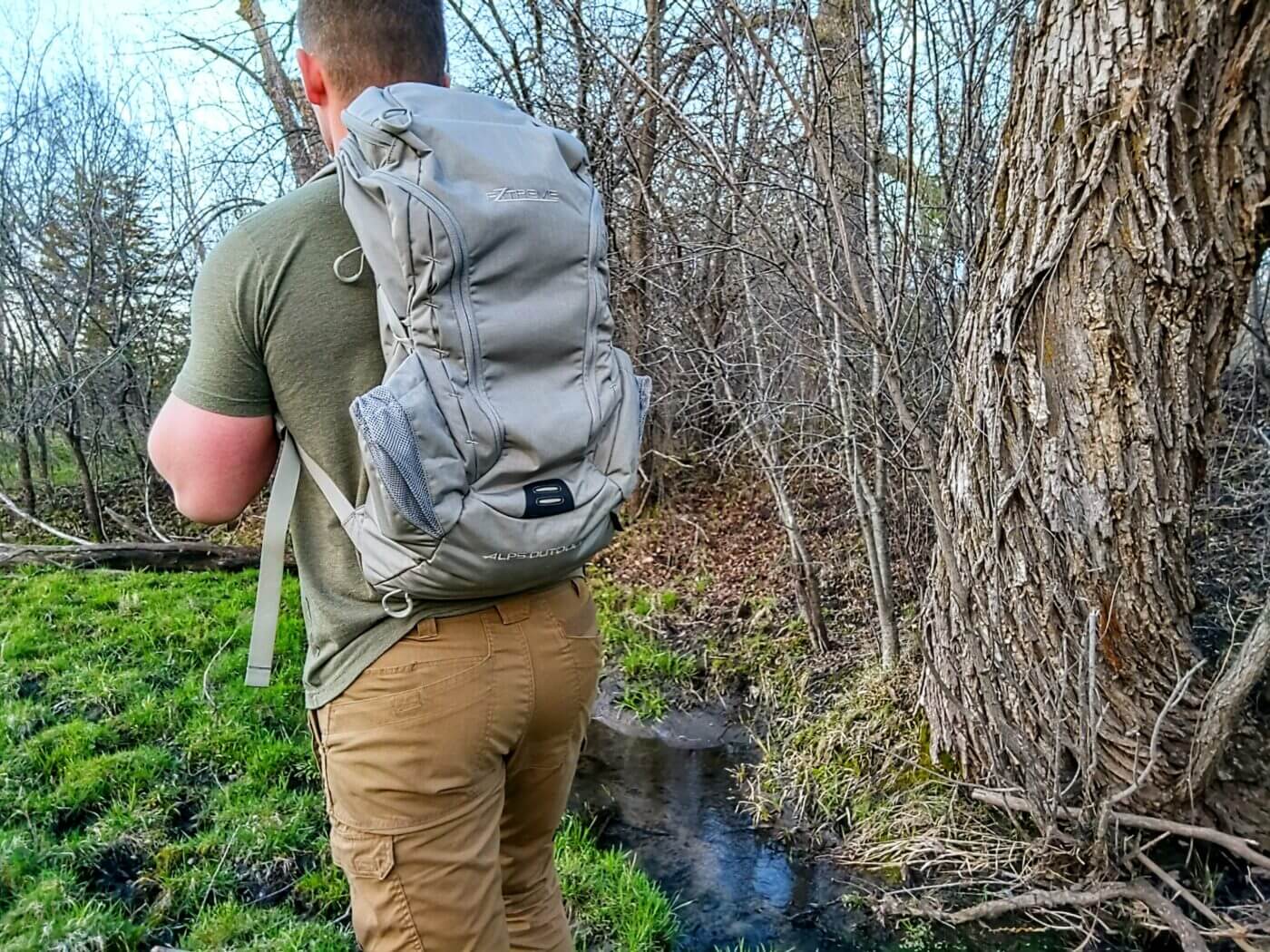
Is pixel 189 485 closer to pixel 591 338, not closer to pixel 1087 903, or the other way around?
pixel 591 338

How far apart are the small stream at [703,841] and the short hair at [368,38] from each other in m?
2.69

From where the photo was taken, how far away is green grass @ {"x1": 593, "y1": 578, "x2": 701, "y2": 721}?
15.2ft

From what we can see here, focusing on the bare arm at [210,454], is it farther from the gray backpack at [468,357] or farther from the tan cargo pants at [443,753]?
the tan cargo pants at [443,753]

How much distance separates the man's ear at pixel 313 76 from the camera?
1.36 m

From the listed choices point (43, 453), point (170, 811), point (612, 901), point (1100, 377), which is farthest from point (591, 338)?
point (43, 453)

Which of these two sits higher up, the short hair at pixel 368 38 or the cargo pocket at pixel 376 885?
the short hair at pixel 368 38

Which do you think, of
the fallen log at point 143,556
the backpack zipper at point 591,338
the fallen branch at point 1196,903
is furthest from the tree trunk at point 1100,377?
the fallen log at point 143,556

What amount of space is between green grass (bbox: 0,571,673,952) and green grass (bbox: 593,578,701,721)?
4.37 feet

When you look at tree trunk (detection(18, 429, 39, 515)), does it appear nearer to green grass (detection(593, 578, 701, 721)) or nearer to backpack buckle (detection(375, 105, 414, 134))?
green grass (detection(593, 578, 701, 721))

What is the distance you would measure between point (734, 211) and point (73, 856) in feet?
12.0

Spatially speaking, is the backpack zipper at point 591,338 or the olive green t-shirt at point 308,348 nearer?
the olive green t-shirt at point 308,348

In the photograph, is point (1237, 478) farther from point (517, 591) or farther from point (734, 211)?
point (517, 591)

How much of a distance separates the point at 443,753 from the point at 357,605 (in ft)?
0.89

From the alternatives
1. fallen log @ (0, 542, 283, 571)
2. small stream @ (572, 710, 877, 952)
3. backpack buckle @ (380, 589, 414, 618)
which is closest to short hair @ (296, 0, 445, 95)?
backpack buckle @ (380, 589, 414, 618)
